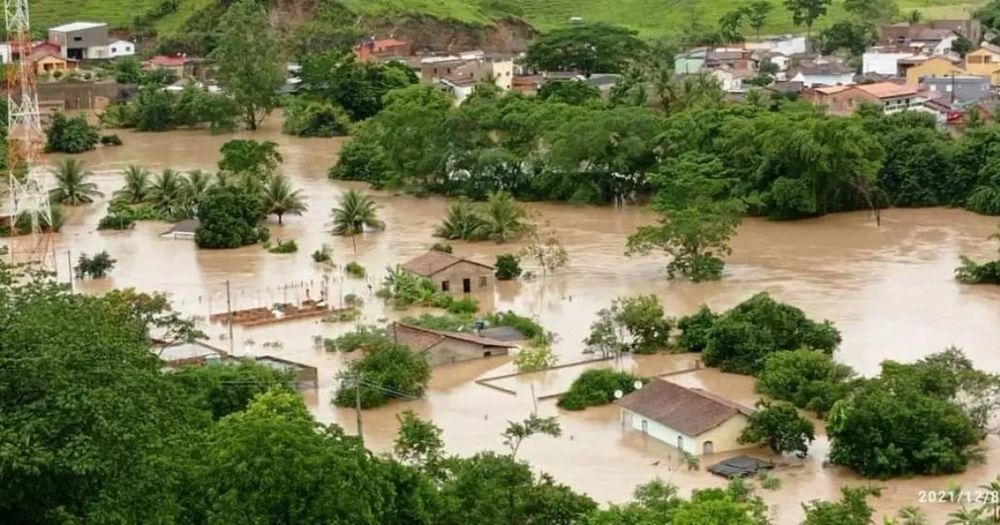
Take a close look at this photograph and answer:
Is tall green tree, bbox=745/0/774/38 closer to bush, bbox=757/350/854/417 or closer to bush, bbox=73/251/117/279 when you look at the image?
bush, bbox=73/251/117/279

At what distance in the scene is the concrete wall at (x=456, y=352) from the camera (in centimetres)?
2334

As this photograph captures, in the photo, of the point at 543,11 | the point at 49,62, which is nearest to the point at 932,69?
the point at 543,11

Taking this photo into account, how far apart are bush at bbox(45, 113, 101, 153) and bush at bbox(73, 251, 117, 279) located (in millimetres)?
18245

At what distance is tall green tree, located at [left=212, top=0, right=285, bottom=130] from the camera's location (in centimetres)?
5072

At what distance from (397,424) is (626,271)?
34.1ft

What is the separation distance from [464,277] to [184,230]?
8.37 m

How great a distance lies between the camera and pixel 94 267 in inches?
1181

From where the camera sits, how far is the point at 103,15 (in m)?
72.0

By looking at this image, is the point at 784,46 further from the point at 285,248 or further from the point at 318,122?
the point at 285,248

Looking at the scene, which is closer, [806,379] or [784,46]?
[806,379]

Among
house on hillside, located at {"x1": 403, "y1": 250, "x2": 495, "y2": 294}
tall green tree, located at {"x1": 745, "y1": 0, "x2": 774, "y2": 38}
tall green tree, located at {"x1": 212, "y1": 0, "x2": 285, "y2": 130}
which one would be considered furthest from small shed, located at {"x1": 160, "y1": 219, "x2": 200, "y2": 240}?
tall green tree, located at {"x1": 745, "y1": 0, "x2": 774, "y2": 38}

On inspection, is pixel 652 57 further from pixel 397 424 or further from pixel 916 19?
pixel 397 424

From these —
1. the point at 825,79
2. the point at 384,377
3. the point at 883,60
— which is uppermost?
the point at 883,60

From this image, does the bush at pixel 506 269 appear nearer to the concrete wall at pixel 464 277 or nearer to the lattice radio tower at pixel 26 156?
the concrete wall at pixel 464 277
